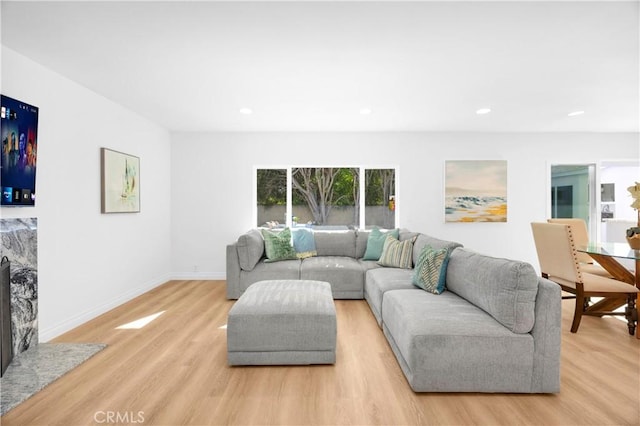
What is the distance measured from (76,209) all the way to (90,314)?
114 cm

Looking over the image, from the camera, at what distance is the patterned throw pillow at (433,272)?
2.77m

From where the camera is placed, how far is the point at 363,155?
5273 mm

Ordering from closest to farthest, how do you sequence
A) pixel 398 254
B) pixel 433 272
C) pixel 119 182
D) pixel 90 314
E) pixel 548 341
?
pixel 548 341
pixel 433 272
pixel 90 314
pixel 119 182
pixel 398 254

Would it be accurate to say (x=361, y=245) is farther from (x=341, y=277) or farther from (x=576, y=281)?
(x=576, y=281)

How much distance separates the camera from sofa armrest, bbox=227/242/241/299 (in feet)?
13.3

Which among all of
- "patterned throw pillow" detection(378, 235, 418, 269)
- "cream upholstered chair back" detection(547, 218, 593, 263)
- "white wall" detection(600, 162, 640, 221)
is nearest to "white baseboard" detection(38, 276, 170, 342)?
"patterned throw pillow" detection(378, 235, 418, 269)

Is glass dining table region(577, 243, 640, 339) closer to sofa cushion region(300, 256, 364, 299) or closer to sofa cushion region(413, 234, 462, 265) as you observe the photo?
sofa cushion region(413, 234, 462, 265)

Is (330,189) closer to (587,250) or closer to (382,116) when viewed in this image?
(382,116)

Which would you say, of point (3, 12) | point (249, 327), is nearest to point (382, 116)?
point (249, 327)

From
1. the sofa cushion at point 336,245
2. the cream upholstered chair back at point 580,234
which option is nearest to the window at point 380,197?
the sofa cushion at point 336,245

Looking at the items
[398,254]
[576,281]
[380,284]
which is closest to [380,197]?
[398,254]

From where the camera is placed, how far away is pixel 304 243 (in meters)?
4.69

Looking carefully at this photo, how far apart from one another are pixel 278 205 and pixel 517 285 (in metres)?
3.94

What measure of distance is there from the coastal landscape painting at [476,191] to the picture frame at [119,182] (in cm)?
478
